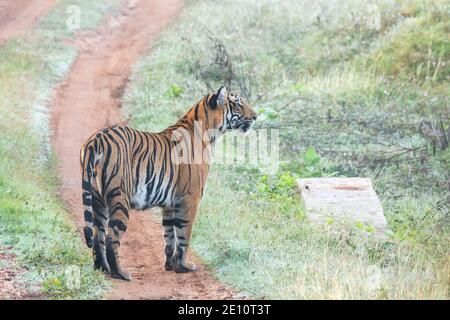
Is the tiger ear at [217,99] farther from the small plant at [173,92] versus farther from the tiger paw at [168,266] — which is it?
the small plant at [173,92]

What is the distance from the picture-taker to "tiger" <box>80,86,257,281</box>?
343 inches

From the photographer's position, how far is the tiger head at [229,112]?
32.2ft

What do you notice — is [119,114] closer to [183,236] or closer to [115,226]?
[183,236]

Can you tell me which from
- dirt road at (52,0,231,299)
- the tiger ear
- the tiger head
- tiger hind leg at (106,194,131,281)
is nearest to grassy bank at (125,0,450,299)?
dirt road at (52,0,231,299)

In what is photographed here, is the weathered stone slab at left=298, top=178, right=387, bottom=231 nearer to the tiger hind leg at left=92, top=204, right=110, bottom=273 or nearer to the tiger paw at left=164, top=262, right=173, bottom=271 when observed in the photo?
the tiger paw at left=164, top=262, right=173, bottom=271

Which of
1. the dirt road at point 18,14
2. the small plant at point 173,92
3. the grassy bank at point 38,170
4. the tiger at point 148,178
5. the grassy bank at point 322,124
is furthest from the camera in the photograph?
the dirt road at point 18,14

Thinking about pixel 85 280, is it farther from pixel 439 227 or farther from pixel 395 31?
pixel 395 31

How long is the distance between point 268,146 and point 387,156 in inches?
75.4

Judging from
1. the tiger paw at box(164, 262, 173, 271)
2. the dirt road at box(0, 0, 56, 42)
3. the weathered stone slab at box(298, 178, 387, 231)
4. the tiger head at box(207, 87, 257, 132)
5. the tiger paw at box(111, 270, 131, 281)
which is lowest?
the tiger paw at box(164, 262, 173, 271)

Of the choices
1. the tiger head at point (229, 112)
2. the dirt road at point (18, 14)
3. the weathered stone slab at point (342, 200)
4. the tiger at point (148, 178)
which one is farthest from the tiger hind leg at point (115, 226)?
the dirt road at point (18, 14)

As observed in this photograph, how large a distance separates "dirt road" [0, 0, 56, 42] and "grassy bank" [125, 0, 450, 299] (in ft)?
10.8

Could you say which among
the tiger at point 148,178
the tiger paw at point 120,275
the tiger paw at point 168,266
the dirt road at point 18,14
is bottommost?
the tiger paw at point 168,266

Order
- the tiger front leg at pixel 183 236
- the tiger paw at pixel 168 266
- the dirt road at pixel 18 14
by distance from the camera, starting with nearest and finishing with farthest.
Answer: the tiger front leg at pixel 183 236 < the tiger paw at pixel 168 266 < the dirt road at pixel 18 14

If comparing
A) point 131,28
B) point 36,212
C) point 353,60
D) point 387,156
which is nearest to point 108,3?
point 131,28
